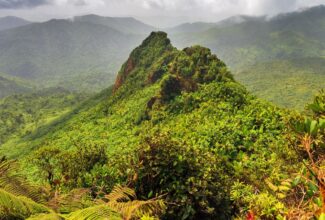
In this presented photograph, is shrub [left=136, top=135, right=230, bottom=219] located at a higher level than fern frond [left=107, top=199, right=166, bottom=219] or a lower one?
lower

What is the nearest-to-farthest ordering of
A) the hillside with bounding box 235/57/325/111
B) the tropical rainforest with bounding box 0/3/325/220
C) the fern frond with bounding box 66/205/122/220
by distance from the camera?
the fern frond with bounding box 66/205/122/220
the tropical rainforest with bounding box 0/3/325/220
the hillside with bounding box 235/57/325/111

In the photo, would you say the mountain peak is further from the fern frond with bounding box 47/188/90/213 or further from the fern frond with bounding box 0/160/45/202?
the fern frond with bounding box 0/160/45/202

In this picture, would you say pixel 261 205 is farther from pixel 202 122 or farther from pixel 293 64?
pixel 293 64

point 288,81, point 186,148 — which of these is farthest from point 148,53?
point 288,81

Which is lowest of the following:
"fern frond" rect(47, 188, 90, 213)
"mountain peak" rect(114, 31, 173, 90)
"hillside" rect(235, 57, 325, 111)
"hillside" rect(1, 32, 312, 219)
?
"hillside" rect(235, 57, 325, 111)

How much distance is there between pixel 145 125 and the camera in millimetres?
33750

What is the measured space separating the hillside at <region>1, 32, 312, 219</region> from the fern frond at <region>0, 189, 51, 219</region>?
108cm

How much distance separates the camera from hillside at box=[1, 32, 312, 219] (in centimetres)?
1021

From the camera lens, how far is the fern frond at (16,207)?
525cm

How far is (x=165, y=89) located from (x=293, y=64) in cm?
17759

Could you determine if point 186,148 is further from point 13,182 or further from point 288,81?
point 288,81

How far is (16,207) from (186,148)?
7206 millimetres

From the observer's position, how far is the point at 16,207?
211 inches

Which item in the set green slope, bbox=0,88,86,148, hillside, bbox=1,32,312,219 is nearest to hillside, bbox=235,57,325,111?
hillside, bbox=1,32,312,219
